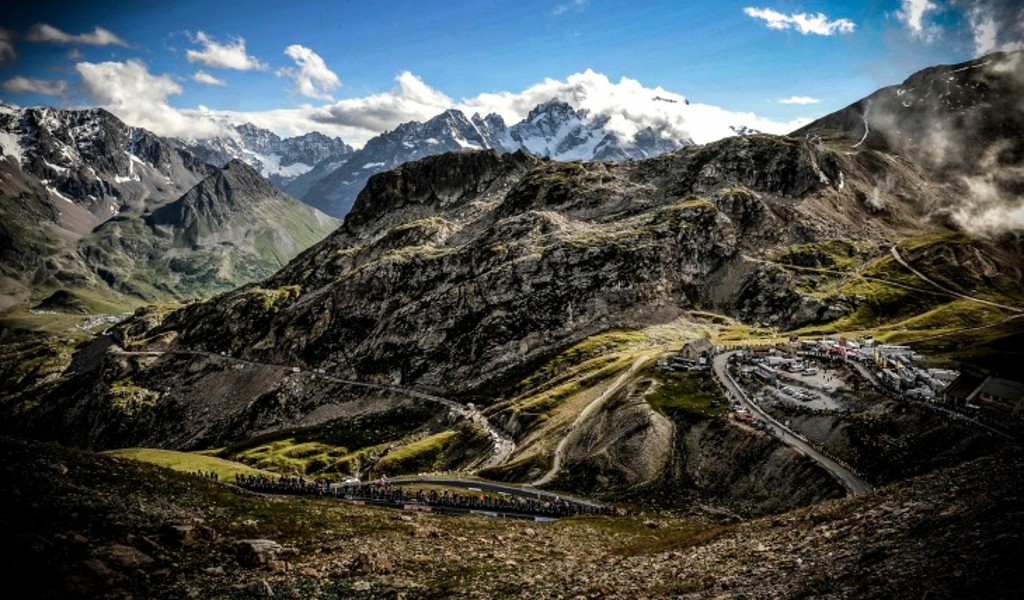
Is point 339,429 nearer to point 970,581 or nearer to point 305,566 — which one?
point 305,566

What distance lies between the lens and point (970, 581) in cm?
2211

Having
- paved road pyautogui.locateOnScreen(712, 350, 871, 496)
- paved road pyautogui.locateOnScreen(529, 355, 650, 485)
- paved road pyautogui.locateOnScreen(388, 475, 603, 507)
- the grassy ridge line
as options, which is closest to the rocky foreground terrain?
paved road pyautogui.locateOnScreen(712, 350, 871, 496)

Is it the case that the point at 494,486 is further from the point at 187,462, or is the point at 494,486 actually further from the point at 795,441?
the point at 187,462

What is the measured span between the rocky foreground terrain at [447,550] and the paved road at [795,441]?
24.9 meters

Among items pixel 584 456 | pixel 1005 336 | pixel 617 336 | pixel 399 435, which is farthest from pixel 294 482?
pixel 1005 336

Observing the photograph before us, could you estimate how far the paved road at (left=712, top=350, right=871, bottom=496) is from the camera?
6904cm

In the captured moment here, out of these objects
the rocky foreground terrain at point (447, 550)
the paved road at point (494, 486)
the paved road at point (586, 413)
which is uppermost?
the rocky foreground terrain at point (447, 550)

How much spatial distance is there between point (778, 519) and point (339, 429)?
557 ft

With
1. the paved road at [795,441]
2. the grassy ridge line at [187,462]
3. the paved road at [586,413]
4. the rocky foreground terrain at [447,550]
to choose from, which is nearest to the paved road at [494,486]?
the paved road at [586,413]

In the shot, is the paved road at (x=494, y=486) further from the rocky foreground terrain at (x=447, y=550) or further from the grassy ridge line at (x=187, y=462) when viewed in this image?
the rocky foreground terrain at (x=447, y=550)

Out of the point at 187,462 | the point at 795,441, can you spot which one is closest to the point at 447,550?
the point at 795,441

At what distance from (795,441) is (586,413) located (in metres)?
49.4

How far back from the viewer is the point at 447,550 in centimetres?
4928

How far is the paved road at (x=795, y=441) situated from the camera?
69044 millimetres
